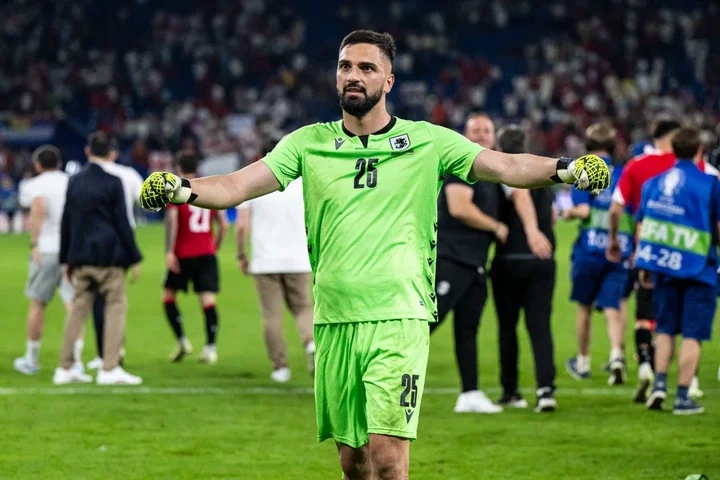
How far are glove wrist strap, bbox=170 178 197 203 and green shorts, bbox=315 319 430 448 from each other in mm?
776

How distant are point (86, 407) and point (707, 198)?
4.95m

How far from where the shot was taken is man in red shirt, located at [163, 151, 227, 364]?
13078 mm

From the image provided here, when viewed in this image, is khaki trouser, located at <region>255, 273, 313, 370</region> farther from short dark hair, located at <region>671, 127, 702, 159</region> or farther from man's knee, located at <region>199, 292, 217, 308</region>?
short dark hair, located at <region>671, 127, 702, 159</region>

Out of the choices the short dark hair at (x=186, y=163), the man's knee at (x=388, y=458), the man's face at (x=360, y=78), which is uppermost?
the man's face at (x=360, y=78)

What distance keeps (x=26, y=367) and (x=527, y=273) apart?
5159 mm

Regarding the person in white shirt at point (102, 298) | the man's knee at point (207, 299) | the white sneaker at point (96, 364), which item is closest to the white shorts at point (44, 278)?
the person in white shirt at point (102, 298)

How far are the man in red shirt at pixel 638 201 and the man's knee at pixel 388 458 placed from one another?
538cm

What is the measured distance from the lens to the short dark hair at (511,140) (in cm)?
976

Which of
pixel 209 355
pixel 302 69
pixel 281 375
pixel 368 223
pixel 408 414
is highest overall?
pixel 302 69

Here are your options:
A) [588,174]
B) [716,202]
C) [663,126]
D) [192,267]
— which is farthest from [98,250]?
[588,174]

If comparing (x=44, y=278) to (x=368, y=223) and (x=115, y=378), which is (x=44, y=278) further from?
(x=368, y=223)

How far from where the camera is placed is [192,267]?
1324 cm

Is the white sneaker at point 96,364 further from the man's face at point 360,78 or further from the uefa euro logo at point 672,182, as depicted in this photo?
the man's face at point 360,78

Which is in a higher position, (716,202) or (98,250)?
(716,202)
